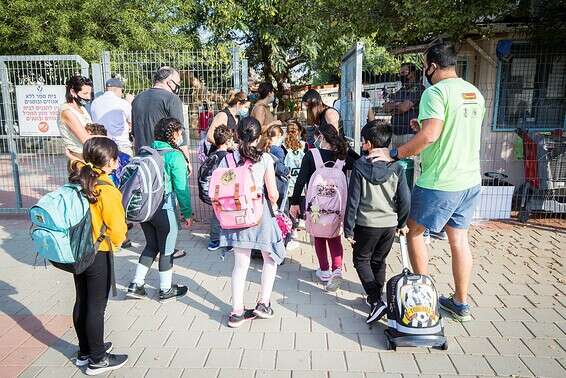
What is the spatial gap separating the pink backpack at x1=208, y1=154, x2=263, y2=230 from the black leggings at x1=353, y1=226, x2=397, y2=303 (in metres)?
0.87

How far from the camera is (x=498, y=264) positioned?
481 cm

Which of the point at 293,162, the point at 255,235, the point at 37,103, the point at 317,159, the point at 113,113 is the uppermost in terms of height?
the point at 37,103

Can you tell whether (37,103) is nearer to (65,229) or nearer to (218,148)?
(218,148)

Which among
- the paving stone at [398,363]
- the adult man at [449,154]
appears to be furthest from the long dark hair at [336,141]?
the paving stone at [398,363]

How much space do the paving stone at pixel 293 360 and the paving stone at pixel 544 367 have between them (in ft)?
4.97

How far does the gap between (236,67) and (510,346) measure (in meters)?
4.75

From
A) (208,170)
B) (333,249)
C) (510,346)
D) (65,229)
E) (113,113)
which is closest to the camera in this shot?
(65,229)

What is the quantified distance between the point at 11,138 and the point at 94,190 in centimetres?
495

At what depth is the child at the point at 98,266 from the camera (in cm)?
285

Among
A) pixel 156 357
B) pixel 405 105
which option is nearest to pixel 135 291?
pixel 156 357

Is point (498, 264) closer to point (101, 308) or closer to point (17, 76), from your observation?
point (101, 308)

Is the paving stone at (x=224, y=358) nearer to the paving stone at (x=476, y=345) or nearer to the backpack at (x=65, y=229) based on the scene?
the backpack at (x=65, y=229)

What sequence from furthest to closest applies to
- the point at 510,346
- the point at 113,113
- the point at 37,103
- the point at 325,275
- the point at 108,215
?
the point at 37,103, the point at 113,113, the point at 325,275, the point at 510,346, the point at 108,215

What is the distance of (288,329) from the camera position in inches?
138
